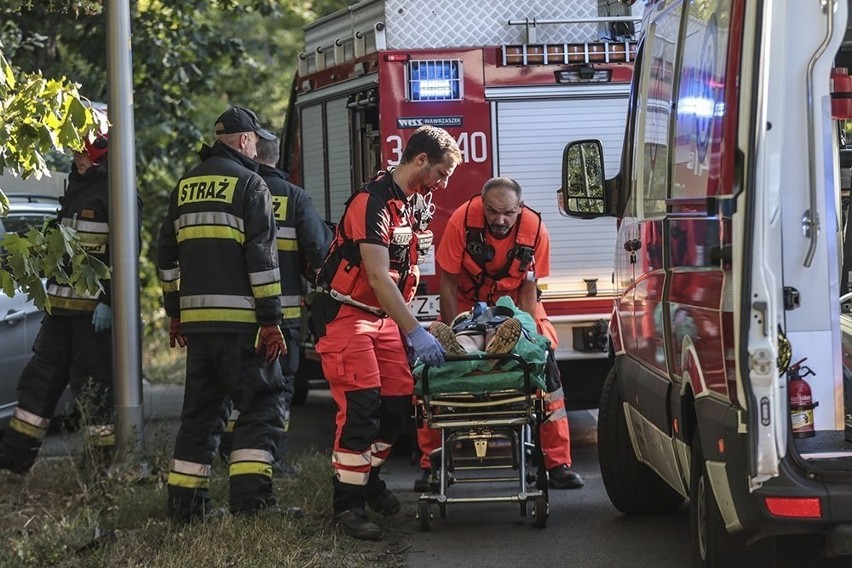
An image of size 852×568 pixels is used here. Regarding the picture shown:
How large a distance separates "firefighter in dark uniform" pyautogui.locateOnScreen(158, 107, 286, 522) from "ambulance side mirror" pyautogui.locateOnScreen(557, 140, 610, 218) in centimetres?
138

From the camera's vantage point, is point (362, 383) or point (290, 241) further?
point (290, 241)

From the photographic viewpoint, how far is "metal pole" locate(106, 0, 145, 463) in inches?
306

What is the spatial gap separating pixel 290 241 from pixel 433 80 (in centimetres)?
130

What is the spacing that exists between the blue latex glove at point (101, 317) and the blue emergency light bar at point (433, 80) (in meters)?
2.15

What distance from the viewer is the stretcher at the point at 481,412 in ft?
20.7

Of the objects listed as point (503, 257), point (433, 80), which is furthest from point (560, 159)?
point (503, 257)

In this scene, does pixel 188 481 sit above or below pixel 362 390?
below

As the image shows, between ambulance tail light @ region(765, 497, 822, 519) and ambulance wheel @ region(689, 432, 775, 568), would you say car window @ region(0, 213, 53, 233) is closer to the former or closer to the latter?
ambulance wheel @ region(689, 432, 775, 568)

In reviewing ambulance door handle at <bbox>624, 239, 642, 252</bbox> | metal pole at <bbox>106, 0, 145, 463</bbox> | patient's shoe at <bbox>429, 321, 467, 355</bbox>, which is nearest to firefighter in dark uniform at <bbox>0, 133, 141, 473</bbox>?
metal pole at <bbox>106, 0, 145, 463</bbox>

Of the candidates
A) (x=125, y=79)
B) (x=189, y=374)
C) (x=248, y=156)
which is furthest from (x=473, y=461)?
(x=125, y=79)

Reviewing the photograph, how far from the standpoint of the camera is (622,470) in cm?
671

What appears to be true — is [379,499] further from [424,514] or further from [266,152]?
[266,152]

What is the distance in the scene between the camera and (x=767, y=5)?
13.6 ft

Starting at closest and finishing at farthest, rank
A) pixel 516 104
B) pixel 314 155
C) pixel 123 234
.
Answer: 1. pixel 123 234
2. pixel 516 104
3. pixel 314 155
